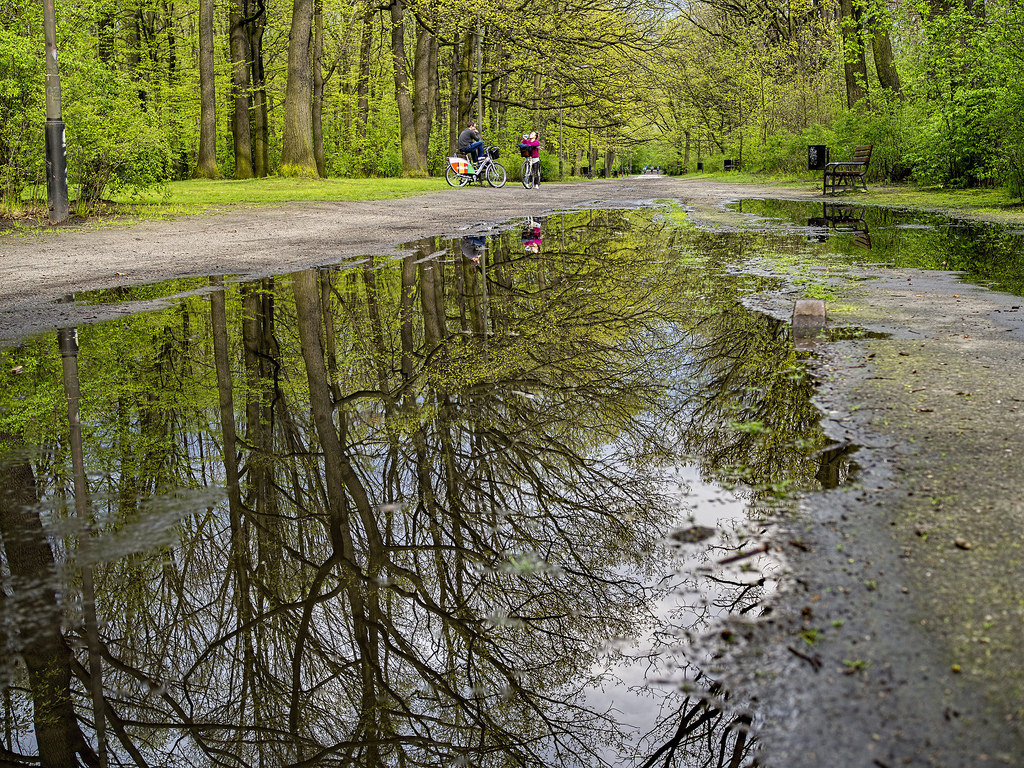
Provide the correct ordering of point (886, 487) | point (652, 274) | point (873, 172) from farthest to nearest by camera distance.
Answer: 1. point (873, 172)
2. point (652, 274)
3. point (886, 487)

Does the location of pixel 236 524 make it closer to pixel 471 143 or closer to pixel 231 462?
pixel 231 462

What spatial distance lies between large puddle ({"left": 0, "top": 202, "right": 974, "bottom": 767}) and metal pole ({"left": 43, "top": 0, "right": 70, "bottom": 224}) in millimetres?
8694

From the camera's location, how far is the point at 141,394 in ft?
18.1

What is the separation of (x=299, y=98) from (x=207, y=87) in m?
7.26

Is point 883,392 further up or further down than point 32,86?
further down

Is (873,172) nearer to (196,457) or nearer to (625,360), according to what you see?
(625,360)

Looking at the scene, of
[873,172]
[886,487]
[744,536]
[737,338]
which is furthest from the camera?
[873,172]

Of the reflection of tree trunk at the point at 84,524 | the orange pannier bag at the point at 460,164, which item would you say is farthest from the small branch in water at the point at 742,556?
the orange pannier bag at the point at 460,164

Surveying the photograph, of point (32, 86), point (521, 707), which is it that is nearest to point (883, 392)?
point (521, 707)

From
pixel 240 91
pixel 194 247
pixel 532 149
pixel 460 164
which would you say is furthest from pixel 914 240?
pixel 240 91

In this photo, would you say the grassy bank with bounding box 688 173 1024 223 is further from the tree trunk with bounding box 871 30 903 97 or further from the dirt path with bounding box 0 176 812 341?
the dirt path with bounding box 0 176 812 341

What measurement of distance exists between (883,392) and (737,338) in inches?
75.5

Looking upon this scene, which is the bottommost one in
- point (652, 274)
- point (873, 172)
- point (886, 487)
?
point (886, 487)

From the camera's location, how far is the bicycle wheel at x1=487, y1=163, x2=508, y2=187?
33350mm
